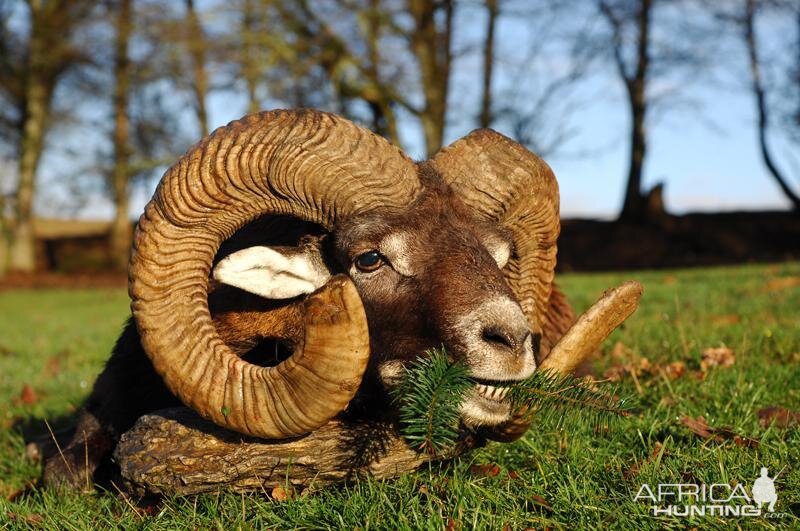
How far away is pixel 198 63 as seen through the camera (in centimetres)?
2797

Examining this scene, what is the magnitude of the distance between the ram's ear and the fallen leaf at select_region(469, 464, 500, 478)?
50.2 inches

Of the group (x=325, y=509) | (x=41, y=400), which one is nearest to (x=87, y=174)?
(x=41, y=400)

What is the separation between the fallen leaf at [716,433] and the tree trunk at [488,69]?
25213 mm

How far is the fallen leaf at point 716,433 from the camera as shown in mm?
4012

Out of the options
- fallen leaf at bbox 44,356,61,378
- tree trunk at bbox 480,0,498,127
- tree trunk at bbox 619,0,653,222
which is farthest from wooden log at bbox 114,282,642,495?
tree trunk at bbox 619,0,653,222

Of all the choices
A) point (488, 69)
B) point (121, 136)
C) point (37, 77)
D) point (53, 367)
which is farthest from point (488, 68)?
point (53, 367)

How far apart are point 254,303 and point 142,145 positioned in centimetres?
3296

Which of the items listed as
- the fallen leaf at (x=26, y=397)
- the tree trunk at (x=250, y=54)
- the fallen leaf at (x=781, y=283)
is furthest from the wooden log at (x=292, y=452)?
the tree trunk at (x=250, y=54)

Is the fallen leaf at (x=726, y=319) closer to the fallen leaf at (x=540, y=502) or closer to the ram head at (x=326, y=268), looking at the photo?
the ram head at (x=326, y=268)

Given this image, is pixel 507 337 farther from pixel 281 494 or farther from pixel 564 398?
pixel 281 494

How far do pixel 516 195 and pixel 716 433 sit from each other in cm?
178

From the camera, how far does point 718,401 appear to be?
15.9 feet

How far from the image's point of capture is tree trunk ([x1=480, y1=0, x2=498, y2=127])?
28.6 m

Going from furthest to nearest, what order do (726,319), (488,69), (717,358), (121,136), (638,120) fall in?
1. (121,136)
2. (638,120)
3. (488,69)
4. (726,319)
5. (717,358)
